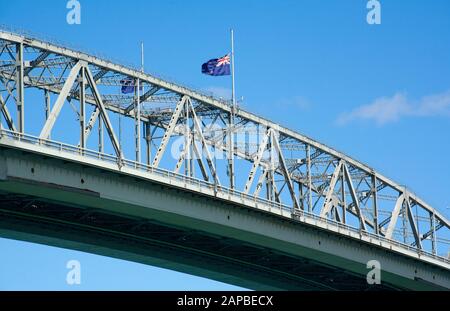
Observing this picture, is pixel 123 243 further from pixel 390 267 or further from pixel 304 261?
pixel 390 267

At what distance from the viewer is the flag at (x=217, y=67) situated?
106m

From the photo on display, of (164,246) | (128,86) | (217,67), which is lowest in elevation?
(164,246)

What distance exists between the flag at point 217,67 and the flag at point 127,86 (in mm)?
7782

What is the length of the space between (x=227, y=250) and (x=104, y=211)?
793 inches

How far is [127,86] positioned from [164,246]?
1336 centimetres

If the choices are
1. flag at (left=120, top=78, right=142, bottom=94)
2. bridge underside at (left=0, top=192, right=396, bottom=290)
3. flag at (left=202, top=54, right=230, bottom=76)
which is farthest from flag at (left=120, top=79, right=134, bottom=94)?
bridge underside at (left=0, top=192, right=396, bottom=290)

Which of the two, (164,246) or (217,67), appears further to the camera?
(217,67)


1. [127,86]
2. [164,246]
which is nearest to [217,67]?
[127,86]

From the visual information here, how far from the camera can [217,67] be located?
107m

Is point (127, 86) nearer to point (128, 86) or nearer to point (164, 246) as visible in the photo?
point (128, 86)

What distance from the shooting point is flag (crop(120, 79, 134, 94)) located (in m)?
99.5

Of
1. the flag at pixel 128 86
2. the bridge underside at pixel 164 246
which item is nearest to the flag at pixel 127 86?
the flag at pixel 128 86

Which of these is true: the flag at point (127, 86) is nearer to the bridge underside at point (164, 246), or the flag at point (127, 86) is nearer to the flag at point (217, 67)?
the flag at point (217, 67)
